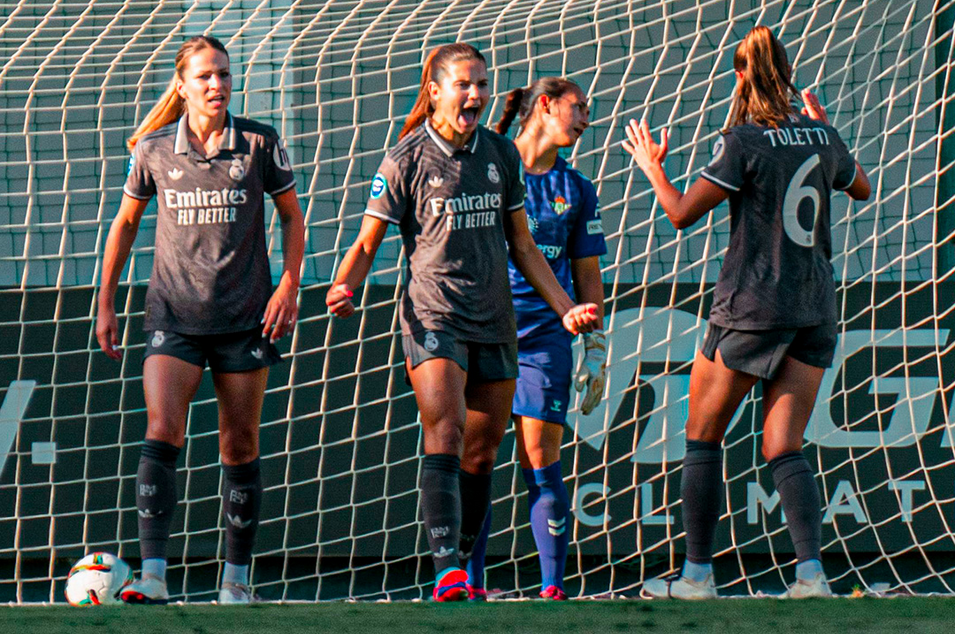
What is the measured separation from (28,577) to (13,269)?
1.26m

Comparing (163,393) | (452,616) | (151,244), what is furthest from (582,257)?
(151,244)

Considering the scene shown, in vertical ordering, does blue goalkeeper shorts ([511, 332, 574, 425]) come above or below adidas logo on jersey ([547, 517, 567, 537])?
above

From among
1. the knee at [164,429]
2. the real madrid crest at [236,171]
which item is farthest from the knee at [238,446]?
the real madrid crest at [236,171]

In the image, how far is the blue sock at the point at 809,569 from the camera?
335cm

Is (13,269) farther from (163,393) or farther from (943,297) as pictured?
(943,297)

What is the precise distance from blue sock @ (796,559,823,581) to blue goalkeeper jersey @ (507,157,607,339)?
3.39 feet

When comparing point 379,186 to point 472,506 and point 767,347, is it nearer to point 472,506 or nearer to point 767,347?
point 472,506

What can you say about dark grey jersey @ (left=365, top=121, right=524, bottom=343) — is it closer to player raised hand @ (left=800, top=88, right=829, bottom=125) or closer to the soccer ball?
player raised hand @ (left=800, top=88, right=829, bottom=125)

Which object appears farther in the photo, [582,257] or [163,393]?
[582,257]

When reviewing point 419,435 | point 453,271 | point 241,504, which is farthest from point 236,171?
point 419,435

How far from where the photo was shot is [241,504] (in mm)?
3709

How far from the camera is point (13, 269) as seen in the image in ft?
18.5

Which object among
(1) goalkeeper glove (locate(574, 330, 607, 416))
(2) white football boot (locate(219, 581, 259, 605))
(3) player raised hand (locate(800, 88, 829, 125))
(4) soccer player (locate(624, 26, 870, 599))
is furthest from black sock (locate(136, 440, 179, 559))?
(3) player raised hand (locate(800, 88, 829, 125))

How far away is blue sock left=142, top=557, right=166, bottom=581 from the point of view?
3447mm
